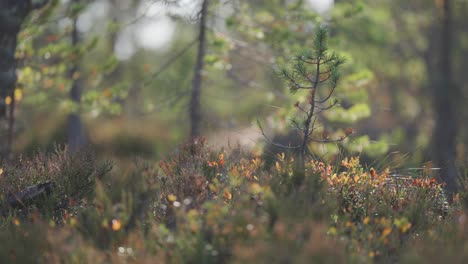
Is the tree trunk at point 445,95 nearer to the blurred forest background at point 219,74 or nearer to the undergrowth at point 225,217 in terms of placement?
the blurred forest background at point 219,74

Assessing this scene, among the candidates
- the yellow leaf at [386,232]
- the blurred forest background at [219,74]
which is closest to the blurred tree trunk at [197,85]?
the blurred forest background at [219,74]

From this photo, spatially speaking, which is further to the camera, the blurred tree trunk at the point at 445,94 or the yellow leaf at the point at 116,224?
the blurred tree trunk at the point at 445,94

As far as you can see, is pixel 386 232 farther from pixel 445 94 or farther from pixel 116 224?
pixel 445 94

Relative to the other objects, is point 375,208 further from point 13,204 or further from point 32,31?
point 32,31

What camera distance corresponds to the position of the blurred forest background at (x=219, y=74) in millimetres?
9055

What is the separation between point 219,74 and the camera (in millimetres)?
15977

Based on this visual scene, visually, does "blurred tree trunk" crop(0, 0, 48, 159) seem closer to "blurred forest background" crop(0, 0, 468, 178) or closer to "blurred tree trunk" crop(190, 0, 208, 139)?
"blurred forest background" crop(0, 0, 468, 178)

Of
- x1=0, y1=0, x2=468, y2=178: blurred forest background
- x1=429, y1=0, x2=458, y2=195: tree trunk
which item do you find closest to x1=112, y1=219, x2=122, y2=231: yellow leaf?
x1=0, y1=0, x2=468, y2=178: blurred forest background

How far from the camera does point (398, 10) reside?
65.7ft

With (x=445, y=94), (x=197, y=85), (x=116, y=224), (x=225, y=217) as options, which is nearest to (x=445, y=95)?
(x=445, y=94)

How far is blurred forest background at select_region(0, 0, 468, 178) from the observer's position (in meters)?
9.05

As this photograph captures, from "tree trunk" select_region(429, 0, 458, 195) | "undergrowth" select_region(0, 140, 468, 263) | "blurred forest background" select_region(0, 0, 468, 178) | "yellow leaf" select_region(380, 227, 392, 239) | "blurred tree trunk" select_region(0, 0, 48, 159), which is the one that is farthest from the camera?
"tree trunk" select_region(429, 0, 458, 195)

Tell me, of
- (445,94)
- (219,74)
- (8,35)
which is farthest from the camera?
(445,94)

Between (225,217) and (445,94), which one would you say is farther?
(445,94)
